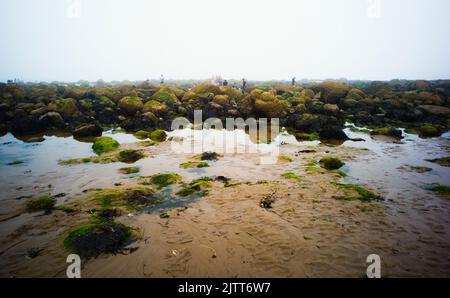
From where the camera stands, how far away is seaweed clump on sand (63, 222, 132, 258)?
588cm

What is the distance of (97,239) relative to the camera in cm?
611

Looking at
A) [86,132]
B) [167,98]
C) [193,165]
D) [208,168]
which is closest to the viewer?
[208,168]

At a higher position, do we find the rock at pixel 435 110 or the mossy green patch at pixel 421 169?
the rock at pixel 435 110

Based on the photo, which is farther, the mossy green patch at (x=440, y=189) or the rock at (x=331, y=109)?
the rock at (x=331, y=109)

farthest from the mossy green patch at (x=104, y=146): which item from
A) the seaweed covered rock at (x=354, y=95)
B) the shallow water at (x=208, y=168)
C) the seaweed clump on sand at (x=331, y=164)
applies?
the seaweed covered rock at (x=354, y=95)

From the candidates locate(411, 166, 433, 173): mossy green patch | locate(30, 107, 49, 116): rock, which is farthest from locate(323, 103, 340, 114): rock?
locate(30, 107, 49, 116): rock

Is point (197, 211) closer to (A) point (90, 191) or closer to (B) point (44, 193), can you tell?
(A) point (90, 191)

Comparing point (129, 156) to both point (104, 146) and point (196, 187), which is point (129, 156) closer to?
point (104, 146)

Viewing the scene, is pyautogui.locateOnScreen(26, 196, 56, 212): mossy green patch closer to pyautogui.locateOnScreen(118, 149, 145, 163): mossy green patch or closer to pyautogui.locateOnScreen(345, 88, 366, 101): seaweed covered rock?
pyautogui.locateOnScreen(118, 149, 145, 163): mossy green patch

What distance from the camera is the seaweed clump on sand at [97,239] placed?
5875 mm

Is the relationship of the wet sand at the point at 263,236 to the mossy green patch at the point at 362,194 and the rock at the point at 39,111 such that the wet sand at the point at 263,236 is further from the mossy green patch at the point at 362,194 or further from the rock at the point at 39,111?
the rock at the point at 39,111

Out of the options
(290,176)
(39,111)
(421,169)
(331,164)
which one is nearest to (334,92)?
(421,169)

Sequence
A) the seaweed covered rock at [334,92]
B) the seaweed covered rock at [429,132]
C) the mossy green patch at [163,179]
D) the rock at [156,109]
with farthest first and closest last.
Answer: the seaweed covered rock at [334,92], the rock at [156,109], the seaweed covered rock at [429,132], the mossy green patch at [163,179]

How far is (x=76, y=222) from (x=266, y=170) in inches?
294
